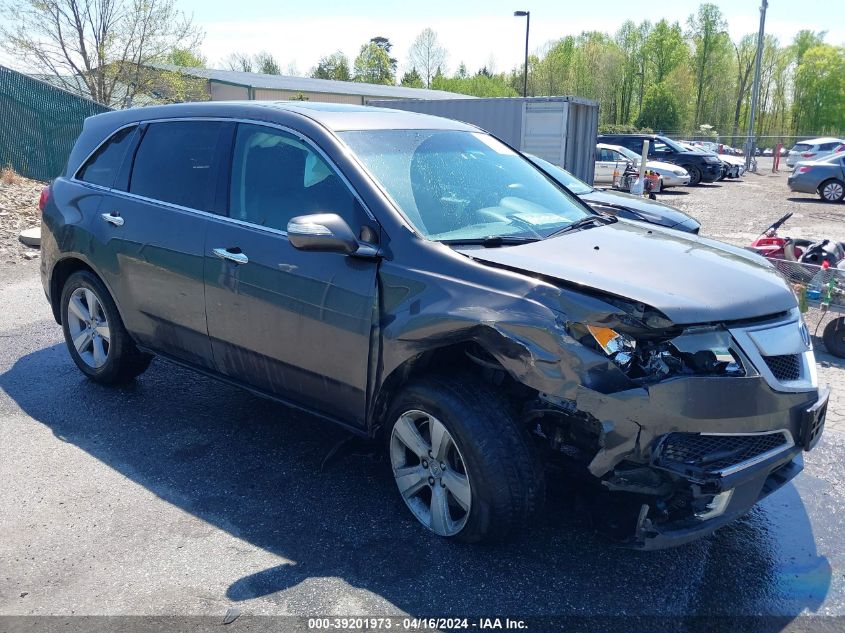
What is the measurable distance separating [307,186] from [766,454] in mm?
2467

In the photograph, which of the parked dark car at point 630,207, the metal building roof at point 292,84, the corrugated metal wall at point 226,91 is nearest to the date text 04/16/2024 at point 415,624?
→ the parked dark car at point 630,207

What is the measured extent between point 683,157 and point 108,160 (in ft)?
83.6

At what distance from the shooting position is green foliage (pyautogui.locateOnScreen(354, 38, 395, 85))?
3091 inches

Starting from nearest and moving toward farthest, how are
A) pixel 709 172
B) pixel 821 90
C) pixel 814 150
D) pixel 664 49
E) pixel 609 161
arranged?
pixel 609 161
pixel 709 172
pixel 814 150
pixel 821 90
pixel 664 49

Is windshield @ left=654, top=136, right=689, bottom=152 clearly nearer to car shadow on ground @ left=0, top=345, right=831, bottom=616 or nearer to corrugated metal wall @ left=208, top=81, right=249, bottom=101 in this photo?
corrugated metal wall @ left=208, top=81, right=249, bottom=101

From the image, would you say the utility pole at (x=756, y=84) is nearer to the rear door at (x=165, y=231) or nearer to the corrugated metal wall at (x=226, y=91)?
the corrugated metal wall at (x=226, y=91)

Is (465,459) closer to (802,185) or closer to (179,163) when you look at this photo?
(179,163)

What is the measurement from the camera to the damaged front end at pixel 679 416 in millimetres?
2732

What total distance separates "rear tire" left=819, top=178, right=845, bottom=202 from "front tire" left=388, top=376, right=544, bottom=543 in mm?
21500

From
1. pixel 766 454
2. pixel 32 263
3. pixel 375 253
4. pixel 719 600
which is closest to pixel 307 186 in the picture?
pixel 375 253

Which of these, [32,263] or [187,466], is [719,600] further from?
[32,263]

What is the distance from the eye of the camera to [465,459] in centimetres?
306

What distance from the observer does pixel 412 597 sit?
2.95m

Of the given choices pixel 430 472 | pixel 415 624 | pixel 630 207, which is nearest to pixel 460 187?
pixel 430 472
